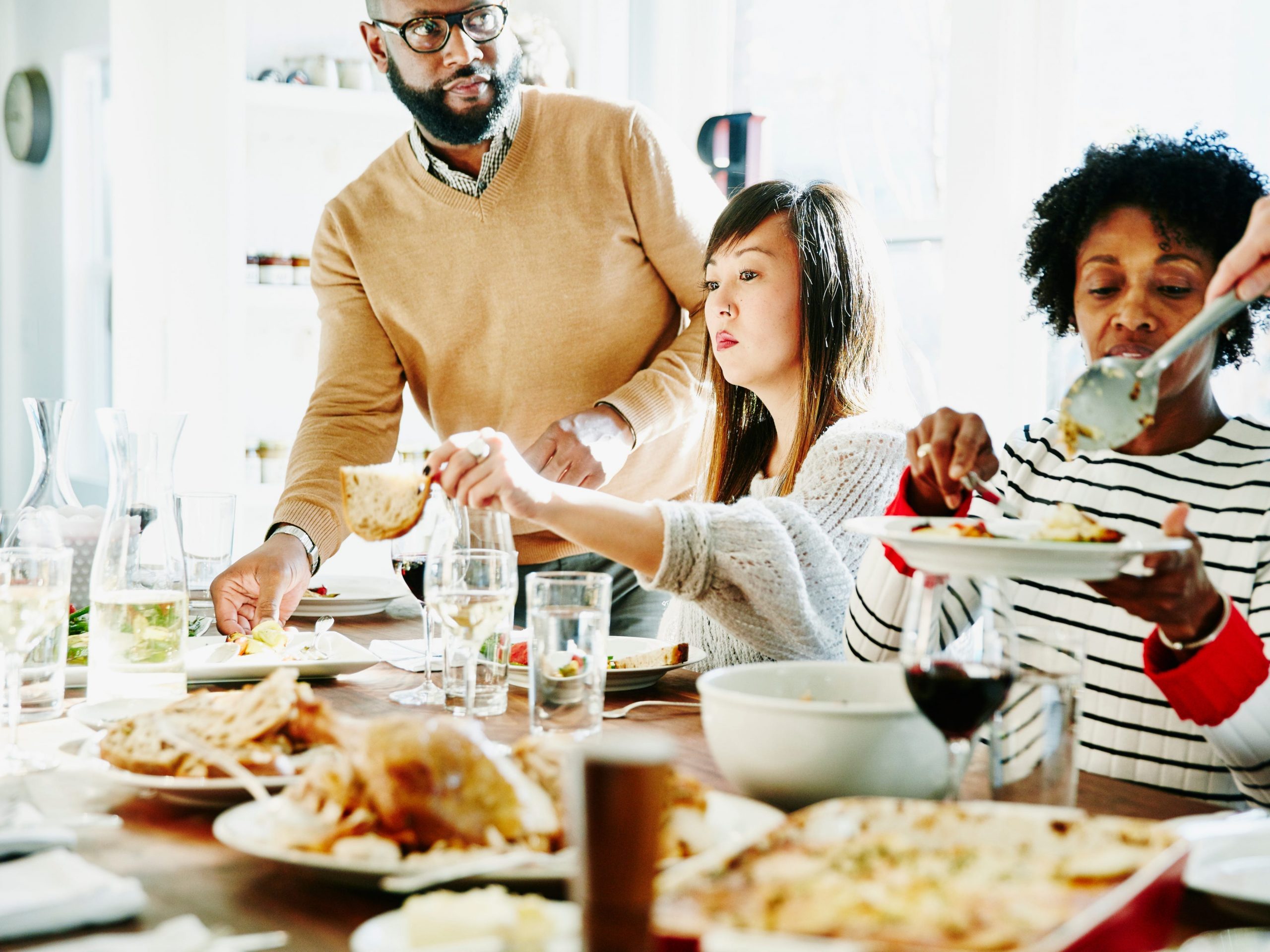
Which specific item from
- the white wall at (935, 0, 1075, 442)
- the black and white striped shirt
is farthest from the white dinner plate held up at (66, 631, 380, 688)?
the white wall at (935, 0, 1075, 442)

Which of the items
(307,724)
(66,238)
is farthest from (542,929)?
(66,238)

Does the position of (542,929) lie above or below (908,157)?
below

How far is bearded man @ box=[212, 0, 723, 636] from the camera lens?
2.66m

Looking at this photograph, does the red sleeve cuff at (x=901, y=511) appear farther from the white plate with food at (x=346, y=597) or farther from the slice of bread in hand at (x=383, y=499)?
the white plate with food at (x=346, y=597)

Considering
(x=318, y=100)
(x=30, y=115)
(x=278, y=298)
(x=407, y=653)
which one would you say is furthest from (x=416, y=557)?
(x=30, y=115)

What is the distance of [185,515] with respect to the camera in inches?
87.7

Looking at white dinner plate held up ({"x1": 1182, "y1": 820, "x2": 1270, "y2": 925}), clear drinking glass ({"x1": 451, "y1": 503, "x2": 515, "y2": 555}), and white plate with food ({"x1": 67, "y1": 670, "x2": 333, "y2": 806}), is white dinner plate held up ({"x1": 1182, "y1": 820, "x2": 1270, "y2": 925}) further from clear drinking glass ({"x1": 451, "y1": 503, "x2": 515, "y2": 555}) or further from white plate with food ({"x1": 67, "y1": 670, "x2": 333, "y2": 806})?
clear drinking glass ({"x1": 451, "y1": 503, "x2": 515, "y2": 555})

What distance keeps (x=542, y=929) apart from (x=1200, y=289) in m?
1.26

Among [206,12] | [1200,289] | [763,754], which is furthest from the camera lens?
[206,12]

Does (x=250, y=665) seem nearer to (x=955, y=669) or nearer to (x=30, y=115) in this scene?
(x=955, y=669)

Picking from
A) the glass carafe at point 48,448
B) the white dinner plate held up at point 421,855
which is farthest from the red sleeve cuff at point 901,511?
the glass carafe at point 48,448

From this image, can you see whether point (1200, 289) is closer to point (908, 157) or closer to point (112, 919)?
point (112, 919)

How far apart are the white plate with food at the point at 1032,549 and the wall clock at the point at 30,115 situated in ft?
19.4

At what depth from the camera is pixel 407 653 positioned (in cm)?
181
